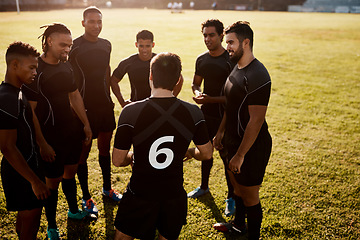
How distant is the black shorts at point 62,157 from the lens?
3.63m

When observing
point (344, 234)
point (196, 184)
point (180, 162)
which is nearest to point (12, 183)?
point (180, 162)

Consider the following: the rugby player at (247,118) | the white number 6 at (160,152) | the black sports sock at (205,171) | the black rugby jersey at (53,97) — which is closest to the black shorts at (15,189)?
the black rugby jersey at (53,97)

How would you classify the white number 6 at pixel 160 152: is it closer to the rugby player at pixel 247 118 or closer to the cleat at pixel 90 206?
the rugby player at pixel 247 118

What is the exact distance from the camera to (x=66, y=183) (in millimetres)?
4004

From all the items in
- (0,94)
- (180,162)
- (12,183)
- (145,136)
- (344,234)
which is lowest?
(344,234)

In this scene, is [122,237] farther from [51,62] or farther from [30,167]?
[51,62]

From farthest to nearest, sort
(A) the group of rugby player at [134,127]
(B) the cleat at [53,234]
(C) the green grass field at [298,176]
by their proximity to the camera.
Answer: (C) the green grass field at [298,176], (B) the cleat at [53,234], (A) the group of rugby player at [134,127]

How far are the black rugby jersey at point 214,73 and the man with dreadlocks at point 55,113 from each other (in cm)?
211

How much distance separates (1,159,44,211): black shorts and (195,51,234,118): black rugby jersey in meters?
2.99

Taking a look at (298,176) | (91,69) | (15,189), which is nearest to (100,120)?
(91,69)

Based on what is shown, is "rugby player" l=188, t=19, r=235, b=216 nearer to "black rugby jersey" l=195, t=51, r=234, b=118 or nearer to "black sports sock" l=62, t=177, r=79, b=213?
"black rugby jersey" l=195, t=51, r=234, b=118

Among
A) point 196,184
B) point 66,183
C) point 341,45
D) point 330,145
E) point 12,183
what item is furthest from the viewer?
point 341,45

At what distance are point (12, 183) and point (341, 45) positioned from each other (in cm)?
2656

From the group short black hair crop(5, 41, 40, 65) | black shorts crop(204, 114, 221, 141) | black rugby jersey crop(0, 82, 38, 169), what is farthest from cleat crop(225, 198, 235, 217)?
short black hair crop(5, 41, 40, 65)
